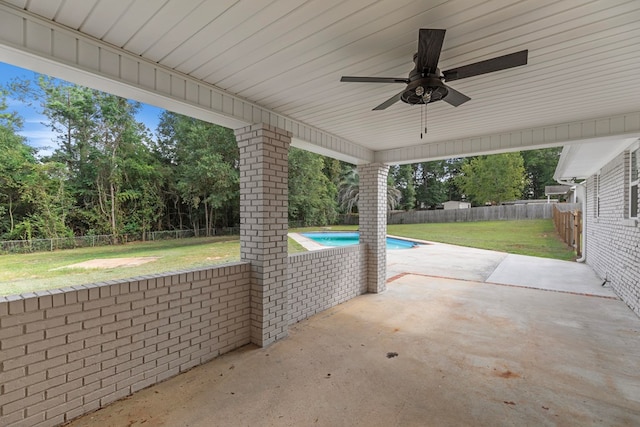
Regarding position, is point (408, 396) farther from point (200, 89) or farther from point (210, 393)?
point (200, 89)

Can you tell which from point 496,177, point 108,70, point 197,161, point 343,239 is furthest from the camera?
point 496,177

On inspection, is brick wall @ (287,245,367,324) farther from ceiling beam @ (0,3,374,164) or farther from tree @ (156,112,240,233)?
tree @ (156,112,240,233)

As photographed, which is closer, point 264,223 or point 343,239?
point 264,223

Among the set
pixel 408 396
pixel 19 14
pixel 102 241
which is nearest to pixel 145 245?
pixel 102 241

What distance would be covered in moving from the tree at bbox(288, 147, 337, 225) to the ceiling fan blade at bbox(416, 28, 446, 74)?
12.5 meters

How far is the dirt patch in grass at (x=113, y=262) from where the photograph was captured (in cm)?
720

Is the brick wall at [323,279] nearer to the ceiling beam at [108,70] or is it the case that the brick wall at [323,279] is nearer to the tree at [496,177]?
the ceiling beam at [108,70]

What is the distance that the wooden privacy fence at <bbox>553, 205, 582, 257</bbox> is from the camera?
951cm

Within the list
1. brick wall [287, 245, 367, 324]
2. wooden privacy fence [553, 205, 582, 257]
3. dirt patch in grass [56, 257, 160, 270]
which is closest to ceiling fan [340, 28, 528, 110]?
brick wall [287, 245, 367, 324]

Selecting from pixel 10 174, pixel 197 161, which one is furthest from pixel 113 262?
pixel 197 161

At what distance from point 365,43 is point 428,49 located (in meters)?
0.50

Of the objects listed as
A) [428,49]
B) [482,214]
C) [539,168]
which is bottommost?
[482,214]

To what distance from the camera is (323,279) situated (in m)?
4.44

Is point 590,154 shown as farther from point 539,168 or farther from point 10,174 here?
point 539,168
